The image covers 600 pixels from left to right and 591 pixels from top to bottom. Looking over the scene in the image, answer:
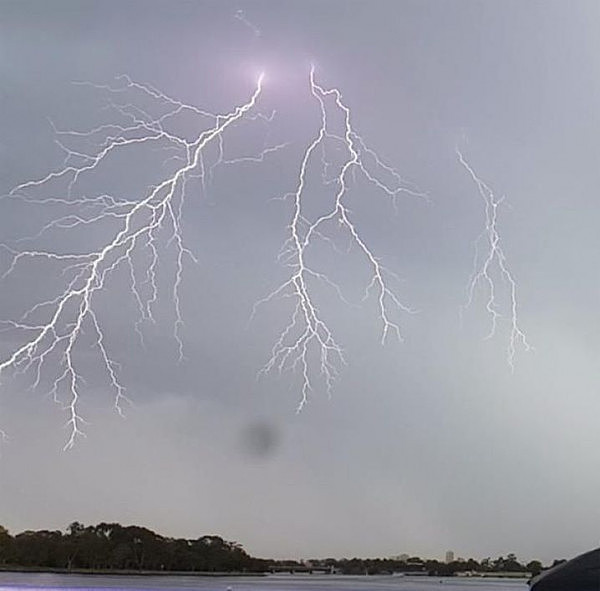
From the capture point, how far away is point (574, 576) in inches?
264

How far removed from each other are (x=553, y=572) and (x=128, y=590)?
32.7ft

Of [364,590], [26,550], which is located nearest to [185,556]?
[26,550]

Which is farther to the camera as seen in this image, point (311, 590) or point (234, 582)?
point (234, 582)

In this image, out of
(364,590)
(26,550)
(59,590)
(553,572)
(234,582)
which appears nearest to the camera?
(553,572)

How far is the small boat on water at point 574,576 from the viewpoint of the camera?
6.59m

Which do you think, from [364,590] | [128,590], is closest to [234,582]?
[364,590]

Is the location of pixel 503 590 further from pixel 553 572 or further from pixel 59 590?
pixel 553 572

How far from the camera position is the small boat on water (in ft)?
21.6

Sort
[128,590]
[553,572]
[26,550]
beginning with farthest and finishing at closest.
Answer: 1. [26,550]
2. [128,590]
3. [553,572]

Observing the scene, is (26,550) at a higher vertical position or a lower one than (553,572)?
higher

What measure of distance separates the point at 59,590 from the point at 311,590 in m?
4.33

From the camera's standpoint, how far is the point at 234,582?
20.7 meters

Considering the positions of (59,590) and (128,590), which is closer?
(59,590)

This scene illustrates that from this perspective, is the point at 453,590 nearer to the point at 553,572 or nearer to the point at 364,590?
the point at 364,590
